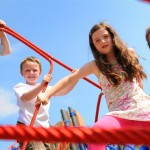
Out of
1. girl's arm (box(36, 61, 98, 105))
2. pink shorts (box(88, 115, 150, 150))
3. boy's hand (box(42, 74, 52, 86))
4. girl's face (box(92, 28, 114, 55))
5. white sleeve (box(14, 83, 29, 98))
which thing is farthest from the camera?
white sleeve (box(14, 83, 29, 98))

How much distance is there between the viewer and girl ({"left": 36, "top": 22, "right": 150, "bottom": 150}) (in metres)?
2.05

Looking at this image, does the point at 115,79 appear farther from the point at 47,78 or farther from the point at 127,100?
the point at 47,78

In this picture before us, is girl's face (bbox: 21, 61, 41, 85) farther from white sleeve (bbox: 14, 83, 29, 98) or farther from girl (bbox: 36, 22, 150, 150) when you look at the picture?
girl (bbox: 36, 22, 150, 150)

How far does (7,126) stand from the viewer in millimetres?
722

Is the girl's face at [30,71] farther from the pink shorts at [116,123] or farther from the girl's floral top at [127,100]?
the pink shorts at [116,123]

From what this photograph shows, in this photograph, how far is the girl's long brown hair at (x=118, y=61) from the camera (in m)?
2.19

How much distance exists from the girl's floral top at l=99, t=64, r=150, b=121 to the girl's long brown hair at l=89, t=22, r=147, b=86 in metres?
0.03

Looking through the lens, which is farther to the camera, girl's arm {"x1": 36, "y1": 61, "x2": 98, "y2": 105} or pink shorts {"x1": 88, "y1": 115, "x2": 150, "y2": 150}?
girl's arm {"x1": 36, "y1": 61, "x2": 98, "y2": 105}

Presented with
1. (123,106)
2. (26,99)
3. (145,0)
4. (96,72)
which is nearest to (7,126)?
(145,0)

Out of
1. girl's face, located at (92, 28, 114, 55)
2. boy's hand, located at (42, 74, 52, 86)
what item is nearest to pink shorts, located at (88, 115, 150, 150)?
girl's face, located at (92, 28, 114, 55)

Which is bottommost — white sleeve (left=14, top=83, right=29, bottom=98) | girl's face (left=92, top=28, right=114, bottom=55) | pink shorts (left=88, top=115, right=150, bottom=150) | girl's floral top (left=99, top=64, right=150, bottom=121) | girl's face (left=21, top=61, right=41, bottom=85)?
pink shorts (left=88, top=115, right=150, bottom=150)

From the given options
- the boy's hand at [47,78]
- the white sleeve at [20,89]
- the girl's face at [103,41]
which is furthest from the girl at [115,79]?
the white sleeve at [20,89]

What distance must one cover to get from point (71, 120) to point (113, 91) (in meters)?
1.59

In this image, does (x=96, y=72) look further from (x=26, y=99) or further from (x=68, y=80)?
(x=26, y=99)
